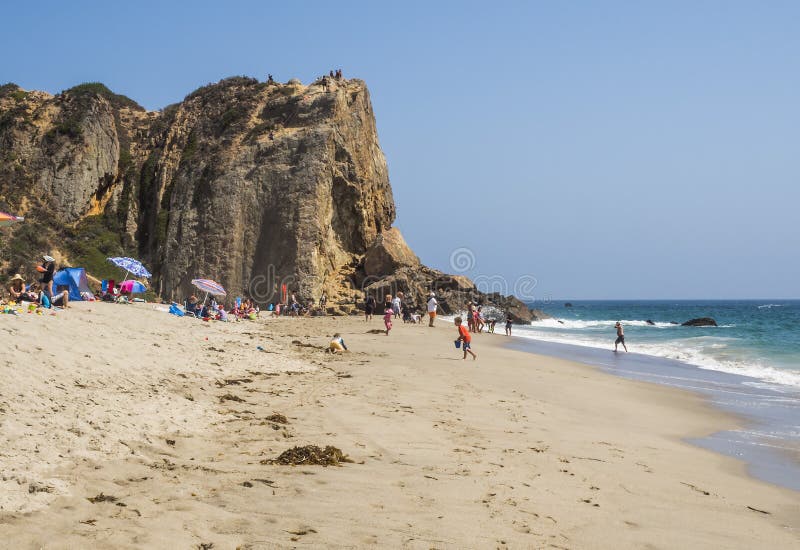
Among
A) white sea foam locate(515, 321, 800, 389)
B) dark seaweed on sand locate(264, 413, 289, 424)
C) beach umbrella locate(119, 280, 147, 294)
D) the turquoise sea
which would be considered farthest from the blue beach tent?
white sea foam locate(515, 321, 800, 389)

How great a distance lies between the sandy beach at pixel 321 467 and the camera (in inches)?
163

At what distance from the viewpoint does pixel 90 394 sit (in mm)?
6480

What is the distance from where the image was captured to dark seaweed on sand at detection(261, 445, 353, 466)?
5582 mm

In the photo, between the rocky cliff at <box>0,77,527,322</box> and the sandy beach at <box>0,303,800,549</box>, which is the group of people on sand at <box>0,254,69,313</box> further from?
the rocky cliff at <box>0,77,527,322</box>

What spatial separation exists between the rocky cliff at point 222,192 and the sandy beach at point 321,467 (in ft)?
83.8

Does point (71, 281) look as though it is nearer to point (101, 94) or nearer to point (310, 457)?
point (310, 457)

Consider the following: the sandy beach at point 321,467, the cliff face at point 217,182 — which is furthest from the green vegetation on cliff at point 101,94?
the sandy beach at point 321,467

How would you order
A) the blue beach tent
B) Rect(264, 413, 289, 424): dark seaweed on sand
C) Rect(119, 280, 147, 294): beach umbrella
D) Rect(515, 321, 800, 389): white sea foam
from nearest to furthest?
Rect(264, 413, 289, 424): dark seaweed on sand → Rect(515, 321, 800, 389): white sea foam → the blue beach tent → Rect(119, 280, 147, 294): beach umbrella

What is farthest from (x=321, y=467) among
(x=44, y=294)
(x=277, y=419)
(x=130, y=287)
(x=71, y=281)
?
(x=130, y=287)

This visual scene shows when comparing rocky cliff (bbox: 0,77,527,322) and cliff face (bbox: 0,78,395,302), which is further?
cliff face (bbox: 0,78,395,302)

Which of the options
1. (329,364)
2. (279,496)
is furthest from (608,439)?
(329,364)

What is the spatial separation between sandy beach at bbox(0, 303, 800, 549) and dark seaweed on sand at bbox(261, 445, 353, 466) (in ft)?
0.42

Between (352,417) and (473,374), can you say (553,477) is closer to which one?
(352,417)

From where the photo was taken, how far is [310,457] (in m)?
5.66
